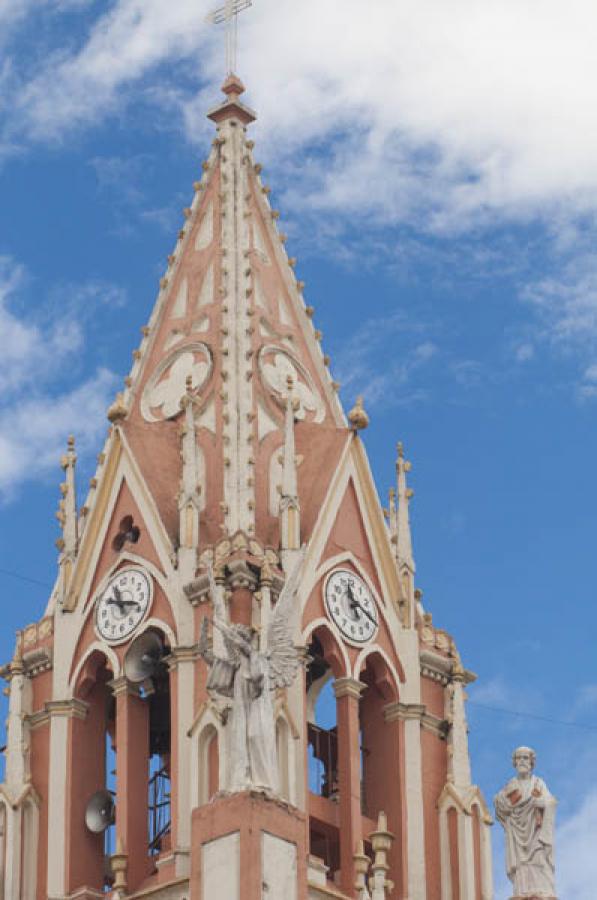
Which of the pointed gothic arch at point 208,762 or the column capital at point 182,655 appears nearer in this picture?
the pointed gothic arch at point 208,762

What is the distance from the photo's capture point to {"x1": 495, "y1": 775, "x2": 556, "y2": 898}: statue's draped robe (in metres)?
47.0

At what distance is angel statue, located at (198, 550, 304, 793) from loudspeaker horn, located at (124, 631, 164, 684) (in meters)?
4.23

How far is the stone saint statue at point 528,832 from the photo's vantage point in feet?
154

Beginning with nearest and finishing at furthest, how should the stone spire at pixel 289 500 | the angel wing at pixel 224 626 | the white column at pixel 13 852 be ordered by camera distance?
the angel wing at pixel 224 626
the white column at pixel 13 852
the stone spire at pixel 289 500

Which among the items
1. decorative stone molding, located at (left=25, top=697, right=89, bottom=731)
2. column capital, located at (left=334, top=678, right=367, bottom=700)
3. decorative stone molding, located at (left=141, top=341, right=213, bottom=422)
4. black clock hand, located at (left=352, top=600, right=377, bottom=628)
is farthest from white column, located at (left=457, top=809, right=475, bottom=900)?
decorative stone molding, located at (left=141, top=341, right=213, bottom=422)

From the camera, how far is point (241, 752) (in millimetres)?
47500

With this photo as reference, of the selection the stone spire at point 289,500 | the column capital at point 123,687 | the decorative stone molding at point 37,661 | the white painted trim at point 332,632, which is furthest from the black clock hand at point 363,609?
the decorative stone molding at point 37,661

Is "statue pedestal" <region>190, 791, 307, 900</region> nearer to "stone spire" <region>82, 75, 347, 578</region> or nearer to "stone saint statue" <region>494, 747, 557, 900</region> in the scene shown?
"stone saint statue" <region>494, 747, 557, 900</region>

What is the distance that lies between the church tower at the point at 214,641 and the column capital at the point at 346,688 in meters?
0.03

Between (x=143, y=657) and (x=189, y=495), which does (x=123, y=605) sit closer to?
(x=143, y=657)

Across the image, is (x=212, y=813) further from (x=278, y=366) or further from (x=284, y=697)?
(x=278, y=366)

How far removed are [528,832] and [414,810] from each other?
5.55 m

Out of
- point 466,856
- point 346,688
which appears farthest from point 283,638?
point 466,856

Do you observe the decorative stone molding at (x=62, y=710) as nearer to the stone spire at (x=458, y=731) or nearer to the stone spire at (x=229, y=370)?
the stone spire at (x=229, y=370)
